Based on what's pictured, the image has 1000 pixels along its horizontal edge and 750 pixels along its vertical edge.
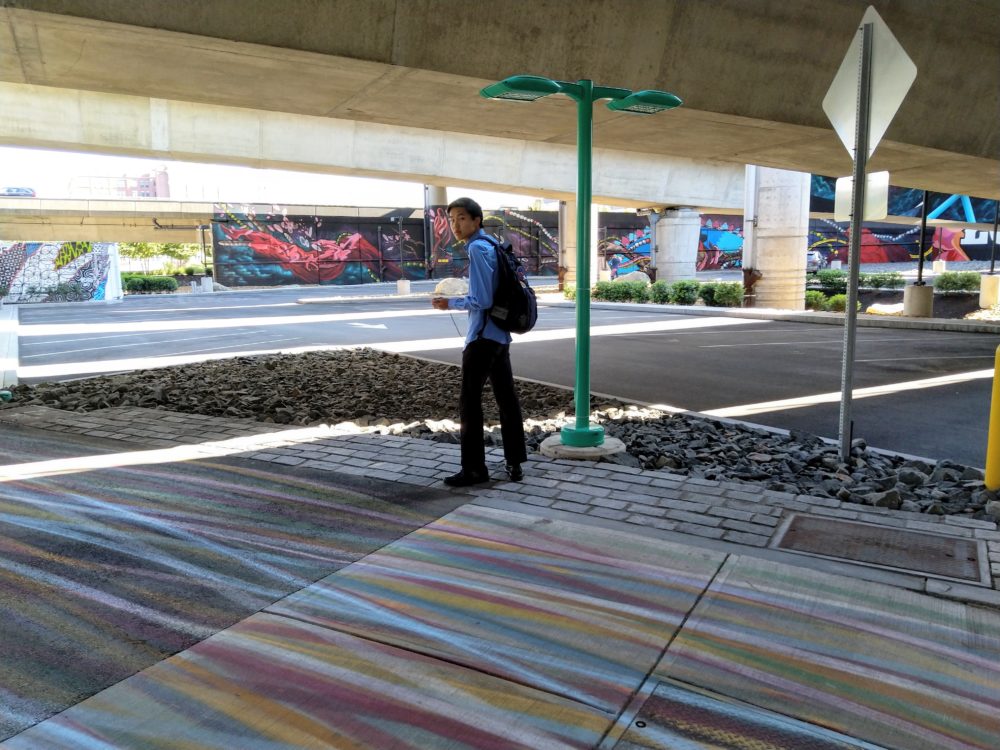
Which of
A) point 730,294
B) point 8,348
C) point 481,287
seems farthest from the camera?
point 730,294

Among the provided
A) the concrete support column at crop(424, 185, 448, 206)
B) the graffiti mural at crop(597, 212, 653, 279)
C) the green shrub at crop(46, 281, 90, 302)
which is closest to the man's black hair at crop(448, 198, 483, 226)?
the green shrub at crop(46, 281, 90, 302)

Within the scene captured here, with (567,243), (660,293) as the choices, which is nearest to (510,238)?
(567,243)

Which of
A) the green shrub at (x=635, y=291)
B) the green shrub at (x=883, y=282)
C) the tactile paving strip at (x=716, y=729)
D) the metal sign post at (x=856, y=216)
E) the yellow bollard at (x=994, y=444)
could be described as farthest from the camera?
the green shrub at (x=883, y=282)

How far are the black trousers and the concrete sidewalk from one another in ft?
1.82

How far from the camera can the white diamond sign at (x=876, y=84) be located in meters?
5.66

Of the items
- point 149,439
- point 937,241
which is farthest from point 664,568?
point 937,241

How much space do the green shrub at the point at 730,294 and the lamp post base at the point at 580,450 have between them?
20985 millimetres

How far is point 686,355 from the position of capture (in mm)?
14445

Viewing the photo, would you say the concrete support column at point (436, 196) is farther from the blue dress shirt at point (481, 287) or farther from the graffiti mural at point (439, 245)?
the blue dress shirt at point (481, 287)

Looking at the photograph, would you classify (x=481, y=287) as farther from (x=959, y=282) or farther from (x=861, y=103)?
(x=959, y=282)

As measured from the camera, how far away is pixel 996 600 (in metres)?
3.80

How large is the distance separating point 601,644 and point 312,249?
5007 centimetres

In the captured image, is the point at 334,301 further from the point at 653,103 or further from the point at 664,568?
the point at 664,568

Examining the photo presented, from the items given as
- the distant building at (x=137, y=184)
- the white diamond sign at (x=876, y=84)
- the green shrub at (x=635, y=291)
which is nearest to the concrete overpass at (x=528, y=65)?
the white diamond sign at (x=876, y=84)
